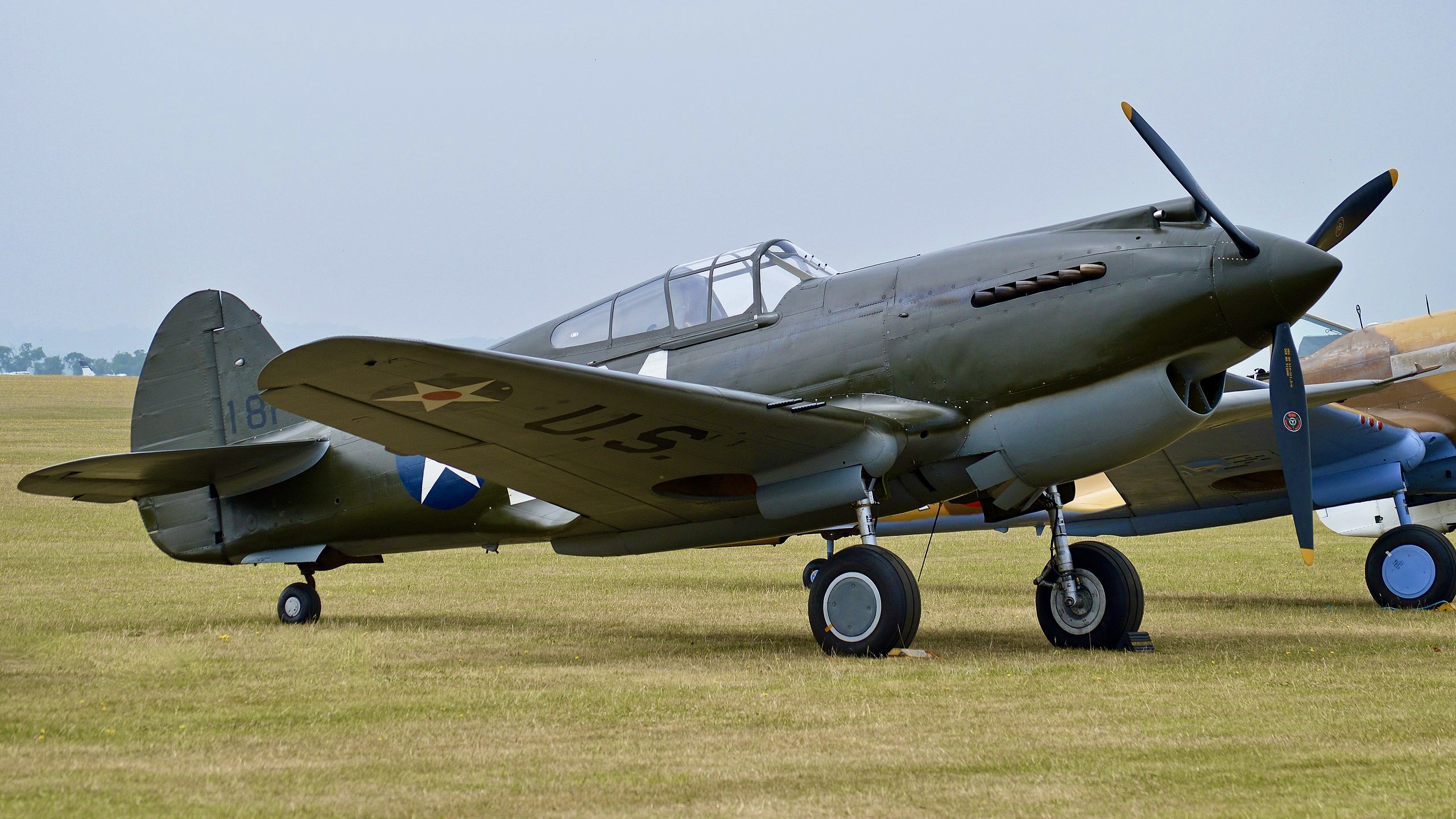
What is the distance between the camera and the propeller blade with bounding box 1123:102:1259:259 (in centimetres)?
597

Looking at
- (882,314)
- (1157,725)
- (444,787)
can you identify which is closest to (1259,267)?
(882,314)

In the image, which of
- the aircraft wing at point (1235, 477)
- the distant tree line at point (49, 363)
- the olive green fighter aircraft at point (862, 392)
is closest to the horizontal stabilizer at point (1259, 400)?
the olive green fighter aircraft at point (862, 392)

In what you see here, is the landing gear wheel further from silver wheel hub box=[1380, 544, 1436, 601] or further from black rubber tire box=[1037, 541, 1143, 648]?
silver wheel hub box=[1380, 544, 1436, 601]

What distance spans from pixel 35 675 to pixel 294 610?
3.34 m

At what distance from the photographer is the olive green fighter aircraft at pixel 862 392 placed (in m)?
6.00

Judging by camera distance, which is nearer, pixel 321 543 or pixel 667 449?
pixel 667 449

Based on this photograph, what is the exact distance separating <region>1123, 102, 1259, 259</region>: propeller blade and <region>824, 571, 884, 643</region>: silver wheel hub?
257 cm

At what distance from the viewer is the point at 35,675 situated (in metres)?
5.95

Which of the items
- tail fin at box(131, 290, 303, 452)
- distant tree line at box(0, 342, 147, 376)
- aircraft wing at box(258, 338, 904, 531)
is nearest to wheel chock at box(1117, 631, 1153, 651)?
aircraft wing at box(258, 338, 904, 531)

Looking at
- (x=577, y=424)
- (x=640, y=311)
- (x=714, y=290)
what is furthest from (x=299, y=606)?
(x=714, y=290)

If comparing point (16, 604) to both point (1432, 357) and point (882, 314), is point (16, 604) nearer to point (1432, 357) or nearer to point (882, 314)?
point (882, 314)

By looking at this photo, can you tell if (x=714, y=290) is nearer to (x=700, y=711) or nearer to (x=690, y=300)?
(x=690, y=300)

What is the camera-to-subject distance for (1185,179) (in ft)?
20.5

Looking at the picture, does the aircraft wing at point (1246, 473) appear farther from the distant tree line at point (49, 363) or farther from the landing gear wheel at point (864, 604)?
the distant tree line at point (49, 363)
